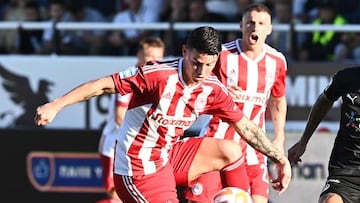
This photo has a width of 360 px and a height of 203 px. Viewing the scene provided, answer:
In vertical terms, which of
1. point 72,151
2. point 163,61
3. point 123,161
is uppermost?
point 163,61

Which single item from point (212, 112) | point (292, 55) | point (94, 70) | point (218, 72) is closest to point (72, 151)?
point (94, 70)

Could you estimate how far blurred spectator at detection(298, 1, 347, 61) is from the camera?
12789 mm

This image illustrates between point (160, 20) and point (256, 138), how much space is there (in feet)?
19.1

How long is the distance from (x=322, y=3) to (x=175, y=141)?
5312mm

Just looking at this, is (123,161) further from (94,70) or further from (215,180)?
(94,70)

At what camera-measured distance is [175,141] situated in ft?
26.6

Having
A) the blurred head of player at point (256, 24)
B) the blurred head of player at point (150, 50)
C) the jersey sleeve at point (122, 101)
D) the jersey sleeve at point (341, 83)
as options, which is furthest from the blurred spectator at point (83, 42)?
the jersey sleeve at point (341, 83)

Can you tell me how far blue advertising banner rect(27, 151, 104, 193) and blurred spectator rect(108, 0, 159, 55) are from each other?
136cm

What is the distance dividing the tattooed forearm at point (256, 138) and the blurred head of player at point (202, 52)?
0.61 m

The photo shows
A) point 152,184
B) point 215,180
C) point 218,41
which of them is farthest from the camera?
point 215,180

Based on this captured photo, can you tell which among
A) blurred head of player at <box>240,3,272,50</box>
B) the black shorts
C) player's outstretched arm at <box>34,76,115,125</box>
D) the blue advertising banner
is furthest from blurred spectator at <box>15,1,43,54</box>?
the black shorts

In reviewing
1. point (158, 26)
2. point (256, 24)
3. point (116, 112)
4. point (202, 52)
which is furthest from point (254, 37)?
point (158, 26)

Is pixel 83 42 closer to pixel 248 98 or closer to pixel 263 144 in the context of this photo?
pixel 248 98

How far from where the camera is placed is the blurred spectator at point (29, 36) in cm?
1376
